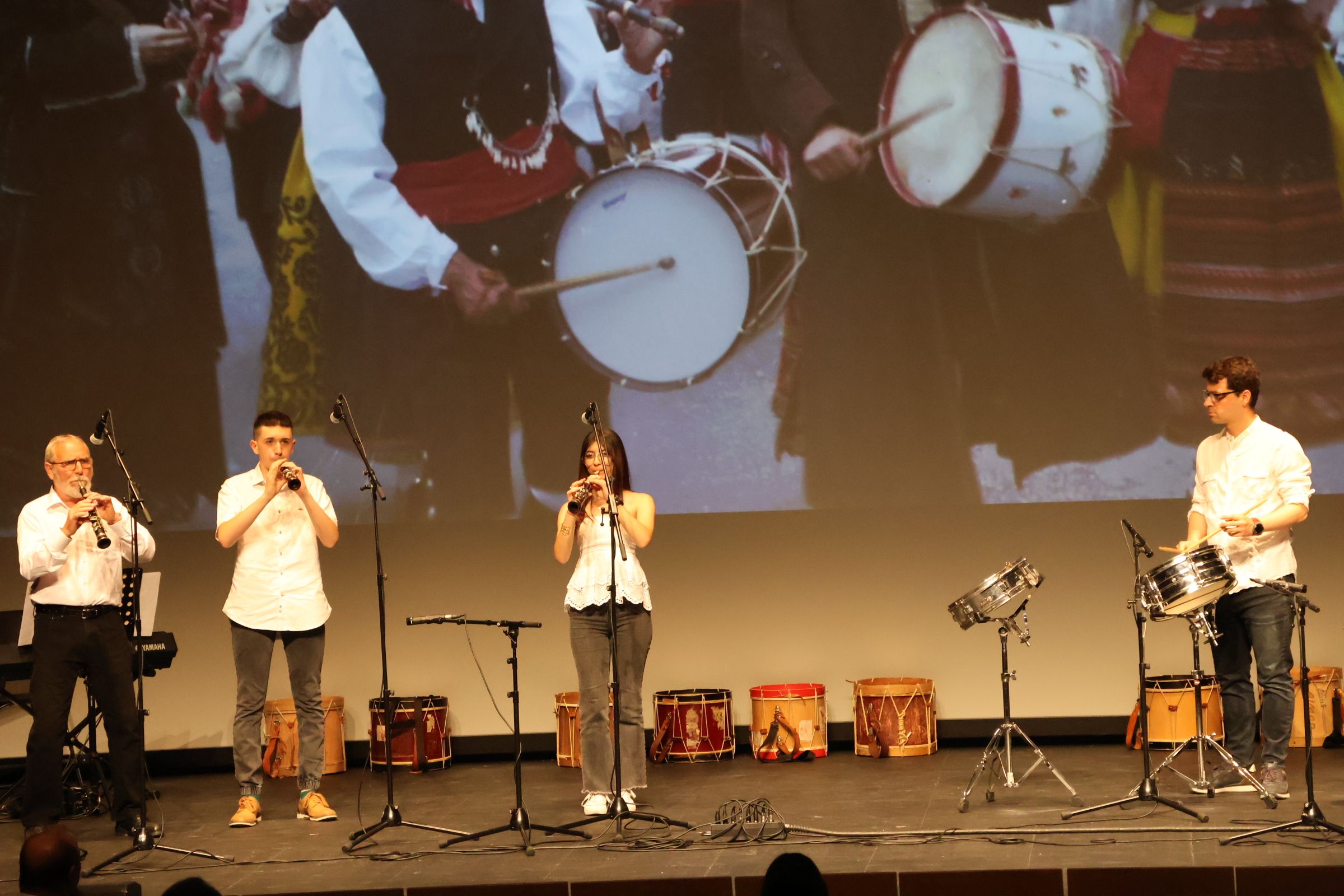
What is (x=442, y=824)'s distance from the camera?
16.7 ft

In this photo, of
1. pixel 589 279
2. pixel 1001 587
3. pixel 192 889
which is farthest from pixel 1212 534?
pixel 192 889

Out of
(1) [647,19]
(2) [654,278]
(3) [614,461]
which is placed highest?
(1) [647,19]

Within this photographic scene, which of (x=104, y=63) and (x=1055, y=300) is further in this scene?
(x=104, y=63)

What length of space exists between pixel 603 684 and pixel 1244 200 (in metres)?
3.54

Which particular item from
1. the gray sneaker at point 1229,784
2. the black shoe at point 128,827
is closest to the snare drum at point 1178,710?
the gray sneaker at point 1229,784

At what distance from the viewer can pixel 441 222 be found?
250 inches

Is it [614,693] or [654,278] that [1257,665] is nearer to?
[614,693]

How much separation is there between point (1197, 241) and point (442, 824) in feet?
13.5

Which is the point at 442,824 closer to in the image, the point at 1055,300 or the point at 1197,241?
the point at 1055,300

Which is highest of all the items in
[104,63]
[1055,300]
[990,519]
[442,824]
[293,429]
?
[104,63]

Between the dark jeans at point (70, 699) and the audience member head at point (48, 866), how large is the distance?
2.78m

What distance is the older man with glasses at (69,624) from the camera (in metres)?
4.88

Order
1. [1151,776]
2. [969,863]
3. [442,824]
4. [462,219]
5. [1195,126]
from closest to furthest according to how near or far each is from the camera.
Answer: [969,863]
[1151,776]
[442,824]
[1195,126]
[462,219]

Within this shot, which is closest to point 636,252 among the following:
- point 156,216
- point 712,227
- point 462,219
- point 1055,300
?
point 712,227
